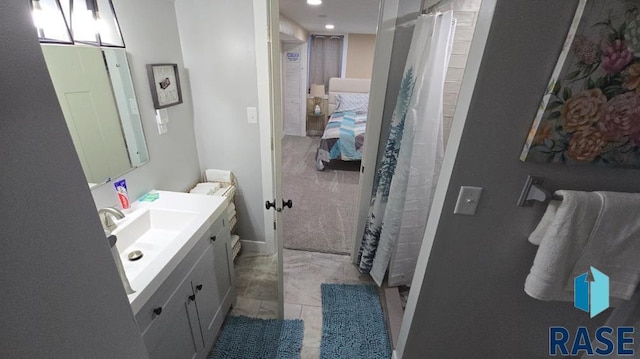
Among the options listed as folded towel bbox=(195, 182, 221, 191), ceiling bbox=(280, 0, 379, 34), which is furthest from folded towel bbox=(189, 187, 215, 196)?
ceiling bbox=(280, 0, 379, 34)

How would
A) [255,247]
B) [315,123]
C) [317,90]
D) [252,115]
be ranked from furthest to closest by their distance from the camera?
[315,123], [317,90], [255,247], [252,115]

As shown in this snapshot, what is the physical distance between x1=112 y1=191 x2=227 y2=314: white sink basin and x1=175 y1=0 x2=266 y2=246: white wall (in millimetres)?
611

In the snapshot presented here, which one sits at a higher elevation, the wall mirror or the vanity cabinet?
the wall mirror

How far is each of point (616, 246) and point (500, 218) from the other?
0.38 m

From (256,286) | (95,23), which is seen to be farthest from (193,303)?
(95,23)

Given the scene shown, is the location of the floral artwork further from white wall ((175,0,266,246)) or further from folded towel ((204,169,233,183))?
folded towel ((204,169,233,183))

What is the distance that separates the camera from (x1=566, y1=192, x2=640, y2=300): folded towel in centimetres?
91

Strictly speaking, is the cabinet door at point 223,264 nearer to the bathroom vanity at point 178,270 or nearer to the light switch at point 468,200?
the bathroom vanity at point 178,270

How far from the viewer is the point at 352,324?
6.02 feet

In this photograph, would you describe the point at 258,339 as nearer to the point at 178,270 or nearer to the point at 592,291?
the point at 178,270

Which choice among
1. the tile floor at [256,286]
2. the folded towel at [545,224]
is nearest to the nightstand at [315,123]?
the tile floor at [256,286]

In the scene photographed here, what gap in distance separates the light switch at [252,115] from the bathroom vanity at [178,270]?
717 millimetres

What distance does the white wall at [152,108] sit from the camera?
1412 millimetres

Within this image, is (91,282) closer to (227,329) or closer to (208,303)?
(208,303)
